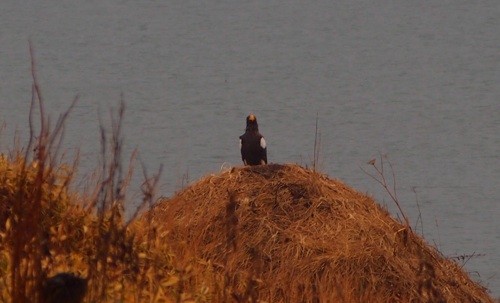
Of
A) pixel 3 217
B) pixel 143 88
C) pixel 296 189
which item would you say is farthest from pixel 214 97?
pixel 3 217

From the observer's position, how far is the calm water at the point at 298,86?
6506 centimetres

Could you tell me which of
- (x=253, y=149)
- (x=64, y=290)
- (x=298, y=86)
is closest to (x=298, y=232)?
(x=253, y=149)

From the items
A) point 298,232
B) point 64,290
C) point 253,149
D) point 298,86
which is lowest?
A: point 298,86

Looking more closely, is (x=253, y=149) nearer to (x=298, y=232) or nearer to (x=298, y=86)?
(x=298, y=232)

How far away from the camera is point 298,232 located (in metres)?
20.4

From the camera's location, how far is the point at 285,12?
14200cm

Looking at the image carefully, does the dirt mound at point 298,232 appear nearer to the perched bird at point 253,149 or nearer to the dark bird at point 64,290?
the perched bird at point 253,149

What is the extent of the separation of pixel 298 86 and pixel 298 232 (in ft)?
250

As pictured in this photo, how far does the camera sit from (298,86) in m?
96.4

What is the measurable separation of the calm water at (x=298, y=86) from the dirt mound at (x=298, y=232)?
1.29 m

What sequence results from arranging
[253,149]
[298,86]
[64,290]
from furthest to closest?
[298,86]
[253,149]
[64,290]

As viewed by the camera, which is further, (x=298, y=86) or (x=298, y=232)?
(x=298, y=86)

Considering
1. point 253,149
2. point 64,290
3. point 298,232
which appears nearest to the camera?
point 64,290

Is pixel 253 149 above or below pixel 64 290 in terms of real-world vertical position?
below
